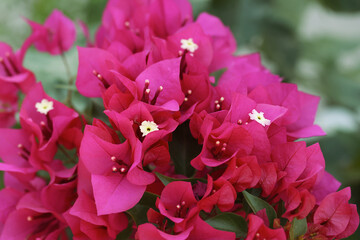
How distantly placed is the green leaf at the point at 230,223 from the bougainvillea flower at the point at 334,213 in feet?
0.26

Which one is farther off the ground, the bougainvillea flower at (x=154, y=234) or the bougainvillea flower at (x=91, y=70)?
the bougainvillea flower at (x=91, y=70)

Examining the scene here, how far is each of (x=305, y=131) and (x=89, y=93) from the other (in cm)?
26

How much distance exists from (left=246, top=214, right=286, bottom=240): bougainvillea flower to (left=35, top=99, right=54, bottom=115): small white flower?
26cm

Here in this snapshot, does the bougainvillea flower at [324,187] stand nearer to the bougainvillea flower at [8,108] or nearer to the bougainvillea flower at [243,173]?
the bougainvillea flower at [243,173]

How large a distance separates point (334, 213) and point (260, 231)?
88mm

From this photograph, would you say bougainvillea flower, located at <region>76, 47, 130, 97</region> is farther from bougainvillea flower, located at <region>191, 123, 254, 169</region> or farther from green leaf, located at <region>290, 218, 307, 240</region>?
green leaf, located at <region>290, 218, 307, 240</region>

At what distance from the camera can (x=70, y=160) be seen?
1.68 feet

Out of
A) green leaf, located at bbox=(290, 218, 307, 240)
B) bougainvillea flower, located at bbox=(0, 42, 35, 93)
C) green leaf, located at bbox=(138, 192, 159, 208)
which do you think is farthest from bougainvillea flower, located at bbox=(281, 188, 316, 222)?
bougainvillea flower, located at bbox=(0, 42, 35, 93)

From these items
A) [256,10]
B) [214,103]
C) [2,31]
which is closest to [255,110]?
[214,103]

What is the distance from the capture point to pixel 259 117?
1.38 feet

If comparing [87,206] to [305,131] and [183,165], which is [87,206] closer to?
[183,165]

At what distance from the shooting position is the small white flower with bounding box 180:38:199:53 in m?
0.49

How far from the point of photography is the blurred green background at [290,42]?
38.9 inches

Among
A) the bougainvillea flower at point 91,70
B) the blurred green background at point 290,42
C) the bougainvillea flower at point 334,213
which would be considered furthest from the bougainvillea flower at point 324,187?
the blurred green background at point 290,42
